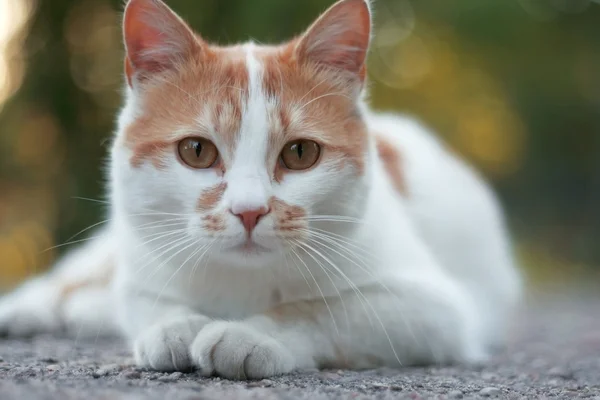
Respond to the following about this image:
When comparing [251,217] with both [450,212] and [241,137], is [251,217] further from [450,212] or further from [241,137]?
[450,212]

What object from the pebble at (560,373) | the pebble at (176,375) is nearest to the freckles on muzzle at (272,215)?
the pebble at (176,375)

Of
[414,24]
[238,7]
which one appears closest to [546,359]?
[238,7]

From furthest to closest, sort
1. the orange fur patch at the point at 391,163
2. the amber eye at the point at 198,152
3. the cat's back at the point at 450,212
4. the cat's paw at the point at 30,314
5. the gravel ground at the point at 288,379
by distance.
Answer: the cat's back at the point at 450,212
the orange fur patch at the point at 391,163
the cat's paw at the point at 30,314
the amber eye at the point at 198,152
the gravel ground at the point at 288,379

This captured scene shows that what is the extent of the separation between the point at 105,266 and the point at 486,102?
4199 mm

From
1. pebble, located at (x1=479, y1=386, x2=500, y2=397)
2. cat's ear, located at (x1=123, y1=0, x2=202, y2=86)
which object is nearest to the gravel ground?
pebble, located at (x1=479, y1=386, x2=500, y2=397)

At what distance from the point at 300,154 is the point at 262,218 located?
0.96 feet

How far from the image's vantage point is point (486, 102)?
238 inches

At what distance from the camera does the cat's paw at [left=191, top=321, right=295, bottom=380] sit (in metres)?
1.60

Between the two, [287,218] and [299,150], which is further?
[299,150]

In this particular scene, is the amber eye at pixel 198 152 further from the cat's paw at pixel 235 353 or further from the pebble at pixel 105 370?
the pebble at pixel 105 370

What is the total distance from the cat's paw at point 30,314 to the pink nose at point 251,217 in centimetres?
138

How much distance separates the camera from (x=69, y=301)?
9.18 feet

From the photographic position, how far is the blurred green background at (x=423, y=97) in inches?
167

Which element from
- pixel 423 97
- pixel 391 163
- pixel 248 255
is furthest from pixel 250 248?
pixel 423 97
